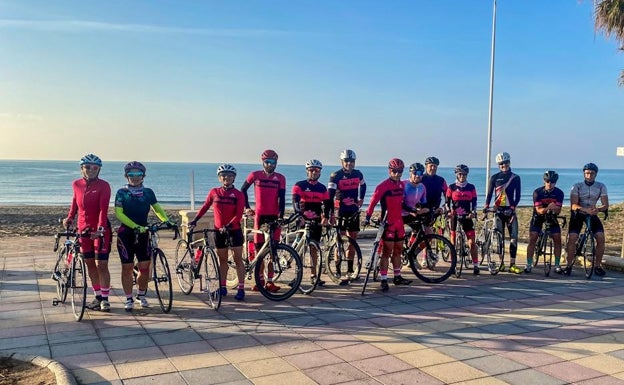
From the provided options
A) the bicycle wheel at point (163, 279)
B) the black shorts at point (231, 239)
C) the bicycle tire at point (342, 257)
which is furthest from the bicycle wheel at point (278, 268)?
the bicycle wheel at point (163, 279)

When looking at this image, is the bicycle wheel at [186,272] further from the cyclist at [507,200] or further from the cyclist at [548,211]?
the cyclist at [548,211]

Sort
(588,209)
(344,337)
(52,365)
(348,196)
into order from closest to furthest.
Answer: (52,365), (344,337), (348,196), (588,209)

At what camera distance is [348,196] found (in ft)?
26.4

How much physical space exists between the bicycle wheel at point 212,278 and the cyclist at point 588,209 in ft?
18.8

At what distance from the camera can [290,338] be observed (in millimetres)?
5363

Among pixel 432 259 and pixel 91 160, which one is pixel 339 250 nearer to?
pixel 432 259

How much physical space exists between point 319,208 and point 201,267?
1874mm

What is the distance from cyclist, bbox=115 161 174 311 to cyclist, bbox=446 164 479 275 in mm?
4755

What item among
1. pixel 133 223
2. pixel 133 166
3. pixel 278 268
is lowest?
pixel 278 268

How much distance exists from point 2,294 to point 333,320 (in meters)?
4.59

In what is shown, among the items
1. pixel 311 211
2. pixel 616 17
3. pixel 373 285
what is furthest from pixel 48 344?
pixel 616 17

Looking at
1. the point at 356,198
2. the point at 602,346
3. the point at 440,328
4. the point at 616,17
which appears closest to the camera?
the point at 602,346

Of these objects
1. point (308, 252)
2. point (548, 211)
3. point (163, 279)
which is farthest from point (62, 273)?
point (548, 211)

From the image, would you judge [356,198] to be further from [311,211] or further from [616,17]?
[616,17]
